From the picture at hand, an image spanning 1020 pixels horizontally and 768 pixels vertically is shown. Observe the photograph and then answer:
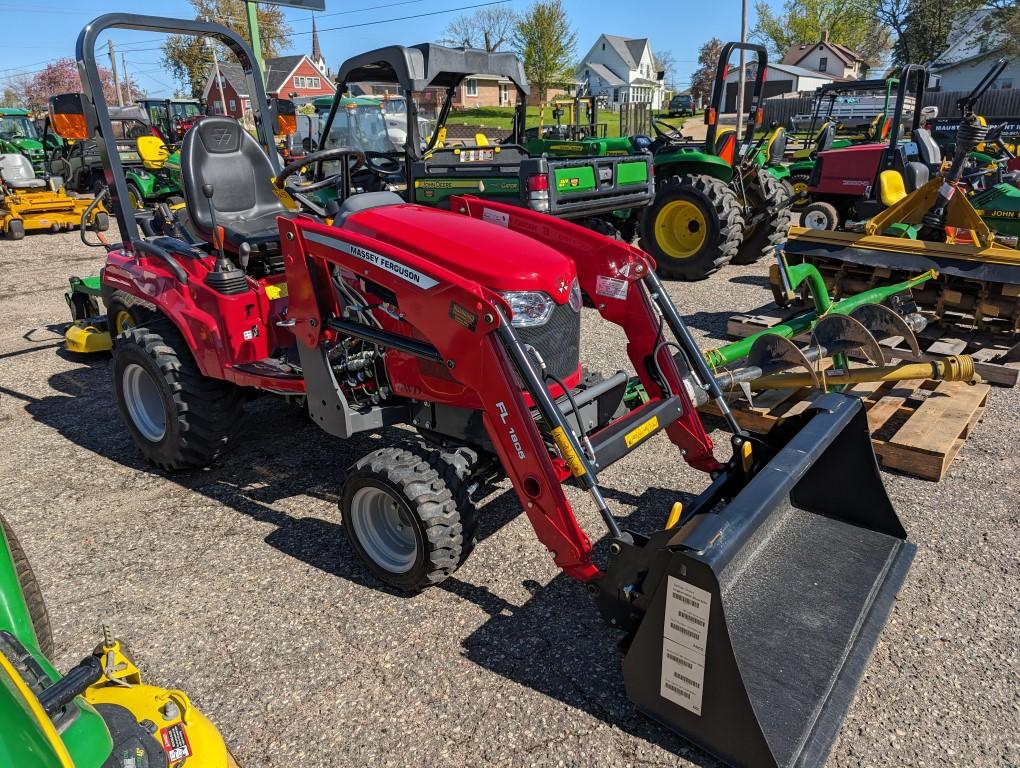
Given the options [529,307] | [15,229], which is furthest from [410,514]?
[15,229]

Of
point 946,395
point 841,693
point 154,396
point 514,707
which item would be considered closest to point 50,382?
point 154,396

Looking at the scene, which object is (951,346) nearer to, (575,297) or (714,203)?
(714,203)

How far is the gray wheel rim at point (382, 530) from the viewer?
3.09 m

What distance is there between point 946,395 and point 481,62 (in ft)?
16.0

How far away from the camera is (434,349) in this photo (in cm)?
298

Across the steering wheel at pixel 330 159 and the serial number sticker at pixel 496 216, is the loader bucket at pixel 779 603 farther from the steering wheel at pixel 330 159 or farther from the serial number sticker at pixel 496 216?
the steering wheel at pixel 330 159

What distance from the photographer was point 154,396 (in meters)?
4.26

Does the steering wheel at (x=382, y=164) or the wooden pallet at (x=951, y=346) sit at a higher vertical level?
the steering wheel at (x=382, y=164)

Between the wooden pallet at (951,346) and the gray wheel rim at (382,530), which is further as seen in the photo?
the wooden pallet at (951,346)

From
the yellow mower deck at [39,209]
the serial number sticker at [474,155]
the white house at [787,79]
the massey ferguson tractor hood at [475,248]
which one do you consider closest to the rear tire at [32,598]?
the massey ferguson tractor hood at [475,248]

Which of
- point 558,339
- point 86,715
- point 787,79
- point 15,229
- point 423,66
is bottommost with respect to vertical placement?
point 15,229

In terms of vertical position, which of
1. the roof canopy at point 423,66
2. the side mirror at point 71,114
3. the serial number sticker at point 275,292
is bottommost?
the serial number sticker at point 275,292

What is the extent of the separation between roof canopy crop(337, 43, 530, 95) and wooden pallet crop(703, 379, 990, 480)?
3.99 m

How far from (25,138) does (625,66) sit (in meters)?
66.2
